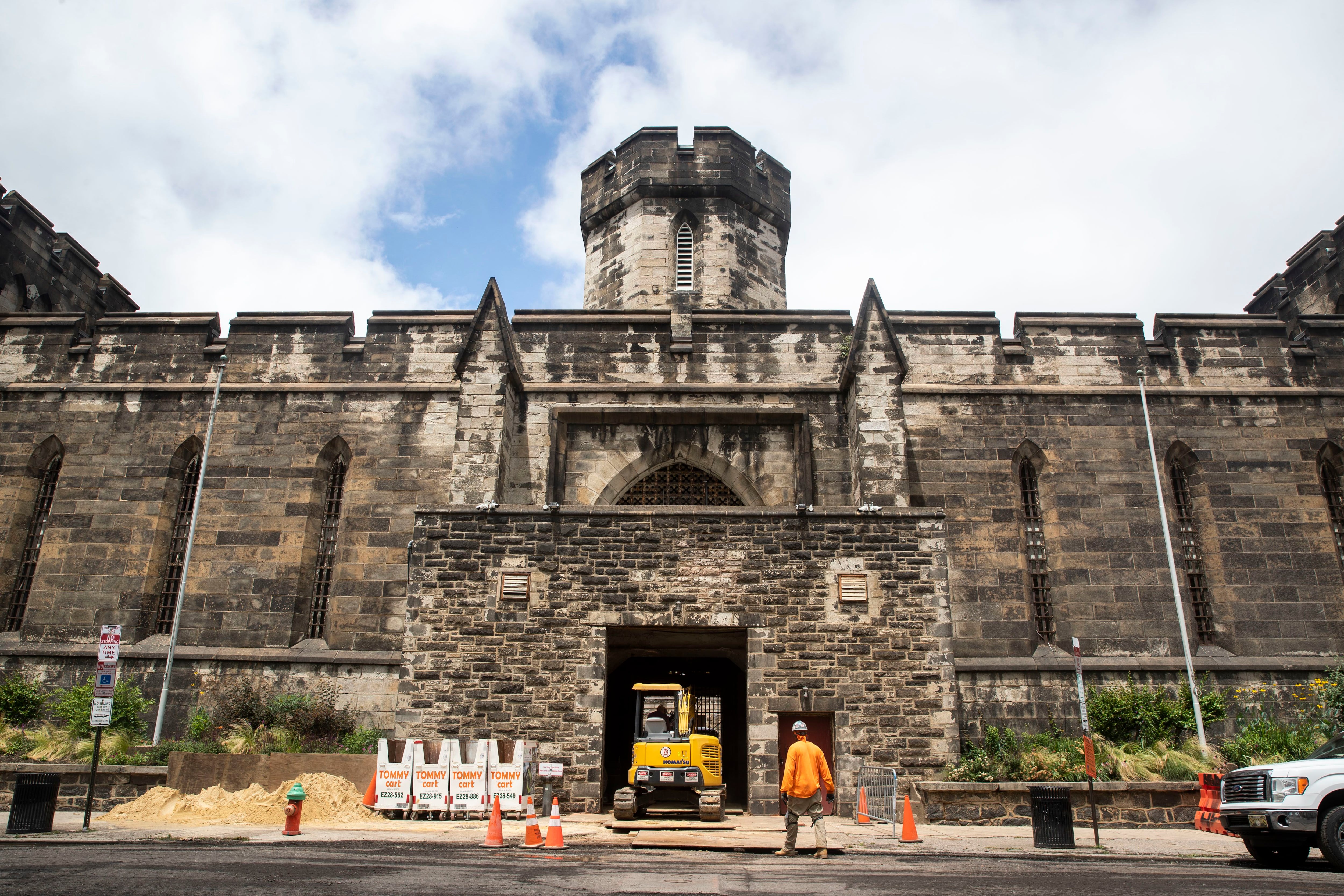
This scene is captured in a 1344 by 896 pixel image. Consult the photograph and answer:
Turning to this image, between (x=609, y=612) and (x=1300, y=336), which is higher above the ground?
(x=1300, y=336)

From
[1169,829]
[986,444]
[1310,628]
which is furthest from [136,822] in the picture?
[1310,628]

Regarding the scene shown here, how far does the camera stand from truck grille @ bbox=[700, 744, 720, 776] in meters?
13.1

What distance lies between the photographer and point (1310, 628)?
16312 mm

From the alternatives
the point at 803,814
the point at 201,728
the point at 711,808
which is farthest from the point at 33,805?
the point at 803,814

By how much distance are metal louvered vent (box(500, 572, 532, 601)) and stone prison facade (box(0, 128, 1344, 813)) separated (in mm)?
33

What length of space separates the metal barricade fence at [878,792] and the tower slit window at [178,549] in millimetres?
13501

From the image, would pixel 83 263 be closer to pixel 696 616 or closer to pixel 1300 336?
pixel 696 616

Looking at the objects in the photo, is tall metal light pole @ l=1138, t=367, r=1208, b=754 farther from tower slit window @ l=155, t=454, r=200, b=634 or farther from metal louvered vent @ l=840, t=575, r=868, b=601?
tower slit window @ l=155, t=454, r=200, b=634

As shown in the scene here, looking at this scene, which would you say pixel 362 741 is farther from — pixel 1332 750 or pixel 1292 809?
pixel 1332 750

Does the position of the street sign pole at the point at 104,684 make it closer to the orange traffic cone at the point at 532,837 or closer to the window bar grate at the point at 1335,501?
the orange traffic cone at the point at 532,837

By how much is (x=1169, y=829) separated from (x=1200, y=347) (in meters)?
11.0

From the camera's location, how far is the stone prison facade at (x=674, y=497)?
14.0 m

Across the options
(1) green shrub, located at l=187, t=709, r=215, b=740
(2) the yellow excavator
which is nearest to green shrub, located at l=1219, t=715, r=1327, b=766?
(2) the yellow excavator

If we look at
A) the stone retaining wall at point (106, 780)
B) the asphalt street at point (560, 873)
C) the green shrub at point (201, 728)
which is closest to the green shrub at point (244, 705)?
the green shrub at point (201, 728)
